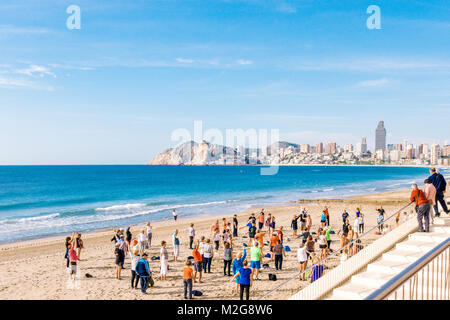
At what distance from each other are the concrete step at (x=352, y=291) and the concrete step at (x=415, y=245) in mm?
1962

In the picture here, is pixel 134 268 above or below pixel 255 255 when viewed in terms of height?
below

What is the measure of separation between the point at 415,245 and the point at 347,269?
1957 mm

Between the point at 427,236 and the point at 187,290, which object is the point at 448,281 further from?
the point at 187,290

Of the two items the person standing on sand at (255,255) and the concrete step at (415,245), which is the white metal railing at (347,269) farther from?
the person standing on sand at (255,255)

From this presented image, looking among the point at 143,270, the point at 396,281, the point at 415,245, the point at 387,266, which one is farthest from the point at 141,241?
the point at 396,281

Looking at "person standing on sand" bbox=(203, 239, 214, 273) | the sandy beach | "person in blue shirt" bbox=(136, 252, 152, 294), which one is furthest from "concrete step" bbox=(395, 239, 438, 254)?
"person in blue shirt" bbox=(136, 252, 152, 294)

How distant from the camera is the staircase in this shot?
295 inches

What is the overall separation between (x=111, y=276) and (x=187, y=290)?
442 centimetres

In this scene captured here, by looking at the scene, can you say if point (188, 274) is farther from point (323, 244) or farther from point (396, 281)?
point (396, 281)

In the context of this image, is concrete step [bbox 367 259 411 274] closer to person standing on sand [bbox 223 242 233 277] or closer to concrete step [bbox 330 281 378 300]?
concrete step [bbox 330 281 378 300]

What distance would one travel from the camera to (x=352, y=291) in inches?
292

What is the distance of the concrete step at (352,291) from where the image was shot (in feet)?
23.7
